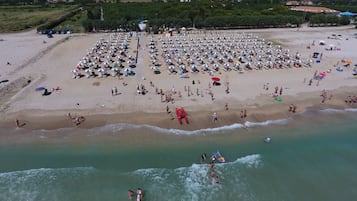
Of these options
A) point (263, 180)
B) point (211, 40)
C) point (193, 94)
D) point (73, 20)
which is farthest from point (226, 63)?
point (73, 20)

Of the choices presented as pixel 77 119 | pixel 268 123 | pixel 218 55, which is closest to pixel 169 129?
pixel 77 119

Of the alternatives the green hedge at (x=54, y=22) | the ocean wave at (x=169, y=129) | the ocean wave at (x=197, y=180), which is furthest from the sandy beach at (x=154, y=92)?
the green hedge at (x=54, y=22)

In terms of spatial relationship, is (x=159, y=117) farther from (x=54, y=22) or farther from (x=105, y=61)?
(x=54, y=22)

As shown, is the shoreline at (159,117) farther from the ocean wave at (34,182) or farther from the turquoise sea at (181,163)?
the ocean wave at (34,182)

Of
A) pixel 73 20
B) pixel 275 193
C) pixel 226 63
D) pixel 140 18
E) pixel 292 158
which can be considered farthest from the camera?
pixel 73 20

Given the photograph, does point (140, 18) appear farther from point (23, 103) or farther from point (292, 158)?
point (292, 158)

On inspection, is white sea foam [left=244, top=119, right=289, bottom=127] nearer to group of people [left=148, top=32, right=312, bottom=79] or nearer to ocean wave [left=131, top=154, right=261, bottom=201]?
ocean wave [left=131, top=154, right=261, bottom=201]

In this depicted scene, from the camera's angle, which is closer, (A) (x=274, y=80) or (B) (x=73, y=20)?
(A) (x=274, y=80)

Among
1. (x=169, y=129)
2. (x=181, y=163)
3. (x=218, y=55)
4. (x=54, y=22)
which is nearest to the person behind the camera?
(x=181, y=163)
